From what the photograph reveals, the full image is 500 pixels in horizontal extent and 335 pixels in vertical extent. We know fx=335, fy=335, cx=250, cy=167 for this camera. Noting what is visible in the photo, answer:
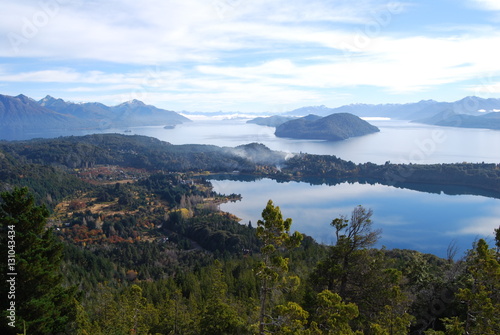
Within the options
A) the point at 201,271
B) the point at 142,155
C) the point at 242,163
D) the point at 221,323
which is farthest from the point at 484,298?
the point at 142,155

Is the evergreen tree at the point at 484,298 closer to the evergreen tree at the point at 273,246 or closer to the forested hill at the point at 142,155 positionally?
the evergreen tree at the point at 273,246

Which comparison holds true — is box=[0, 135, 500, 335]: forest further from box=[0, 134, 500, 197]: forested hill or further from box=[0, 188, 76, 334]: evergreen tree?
box=[0, 134, 500, 197]: forested hill

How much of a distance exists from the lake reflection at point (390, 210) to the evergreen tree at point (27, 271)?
117ft

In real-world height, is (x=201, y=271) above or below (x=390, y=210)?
below

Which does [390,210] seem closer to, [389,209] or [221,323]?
[389,209]

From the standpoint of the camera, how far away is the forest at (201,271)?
24.1 ft

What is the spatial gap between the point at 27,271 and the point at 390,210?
5521 centimetres

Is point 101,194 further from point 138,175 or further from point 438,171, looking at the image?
point 438,171

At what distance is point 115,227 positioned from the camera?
4566cm

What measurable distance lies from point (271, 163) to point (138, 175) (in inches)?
1630

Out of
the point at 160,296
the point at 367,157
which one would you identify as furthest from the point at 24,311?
the point at 367,157

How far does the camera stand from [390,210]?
181 feet

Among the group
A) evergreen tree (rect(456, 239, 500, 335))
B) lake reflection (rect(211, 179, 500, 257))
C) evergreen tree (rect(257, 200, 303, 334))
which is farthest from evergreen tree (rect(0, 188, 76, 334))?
lake reflection (rect(211, 179, 500, 257))

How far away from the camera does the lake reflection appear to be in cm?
4244
